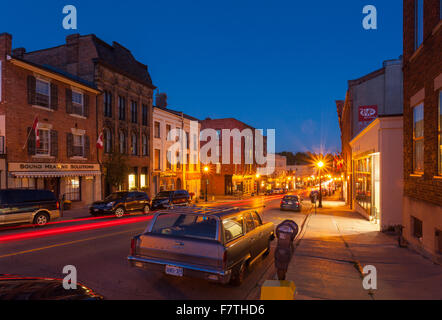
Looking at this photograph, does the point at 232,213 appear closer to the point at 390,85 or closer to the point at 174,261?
the point at 174,261

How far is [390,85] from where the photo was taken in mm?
25438

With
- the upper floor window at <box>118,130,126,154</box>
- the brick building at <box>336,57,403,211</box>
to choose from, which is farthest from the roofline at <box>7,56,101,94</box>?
the brick building at <box>336,57,403,211</box>

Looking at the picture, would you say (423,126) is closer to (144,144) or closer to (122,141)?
(122,141)

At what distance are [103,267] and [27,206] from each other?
28.3 feet

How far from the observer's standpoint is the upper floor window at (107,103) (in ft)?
85.8

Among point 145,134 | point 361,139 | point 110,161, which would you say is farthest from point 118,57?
point 361,139

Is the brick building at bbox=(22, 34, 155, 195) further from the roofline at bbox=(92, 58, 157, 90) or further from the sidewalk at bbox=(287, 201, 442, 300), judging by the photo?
the sidewalk at bbox=(287, 201, 442, 300)

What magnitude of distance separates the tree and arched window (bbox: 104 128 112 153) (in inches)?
69.2

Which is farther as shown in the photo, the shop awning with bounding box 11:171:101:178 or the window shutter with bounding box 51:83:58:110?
Answer: the window shutter with bounding box 51:83:58:110

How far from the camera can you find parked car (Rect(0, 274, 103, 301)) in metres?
3.28

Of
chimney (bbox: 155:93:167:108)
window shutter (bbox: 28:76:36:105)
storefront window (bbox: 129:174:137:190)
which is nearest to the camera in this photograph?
window shutter (bbox: 28:76:36:105)

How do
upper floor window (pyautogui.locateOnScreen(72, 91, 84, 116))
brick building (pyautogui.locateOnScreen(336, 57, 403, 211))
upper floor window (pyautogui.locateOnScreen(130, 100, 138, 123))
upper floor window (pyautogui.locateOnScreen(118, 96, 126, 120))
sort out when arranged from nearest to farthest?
1. upper floor window (pyautogui.locateOnScreen(72, 91, 84, 116))
2. brick building (pyautogui.locateOnScreen(336, 57, 403, 211))
3. upper floor window (pyautogui.locateOnScreen(118, 96, 126, 120))
4. upper floor window (pyautogui.locateOnScreen(130, 100, 138, 123))

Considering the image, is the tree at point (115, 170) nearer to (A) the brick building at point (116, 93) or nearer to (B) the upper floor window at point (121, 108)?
(A) the brick building at point (116, 93)

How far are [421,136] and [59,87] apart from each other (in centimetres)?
Answer: 2249
